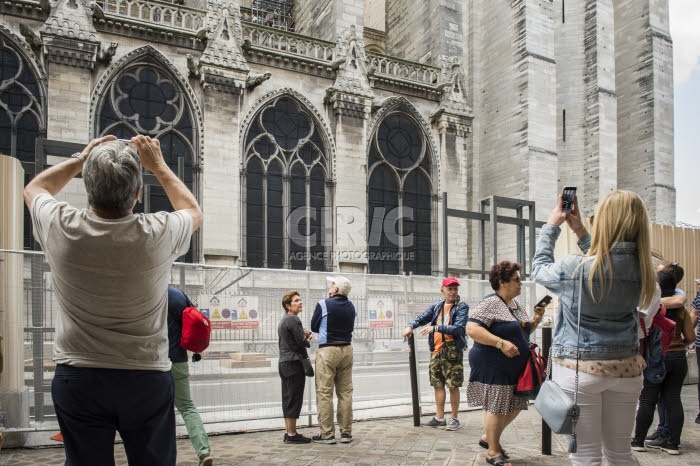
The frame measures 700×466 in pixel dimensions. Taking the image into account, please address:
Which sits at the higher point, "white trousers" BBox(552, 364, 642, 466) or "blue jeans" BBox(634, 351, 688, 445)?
"white trousers" BBox(552, 364, 642, 466)

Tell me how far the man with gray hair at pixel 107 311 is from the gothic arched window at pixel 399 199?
52.1 ft

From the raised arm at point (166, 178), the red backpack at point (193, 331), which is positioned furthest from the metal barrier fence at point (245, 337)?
the raised arm at point (166, 178)

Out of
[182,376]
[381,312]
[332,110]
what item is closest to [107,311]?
[182,376]

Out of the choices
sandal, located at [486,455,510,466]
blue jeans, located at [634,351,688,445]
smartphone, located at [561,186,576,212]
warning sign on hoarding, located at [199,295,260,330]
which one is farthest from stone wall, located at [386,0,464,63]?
smartphone, located at [561,186,576,212]

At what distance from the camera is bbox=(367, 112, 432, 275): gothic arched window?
18188mm

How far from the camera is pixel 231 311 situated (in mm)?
6633

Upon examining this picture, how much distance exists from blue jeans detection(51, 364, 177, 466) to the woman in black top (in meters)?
3.84

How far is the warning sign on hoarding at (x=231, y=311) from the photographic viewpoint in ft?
21.4

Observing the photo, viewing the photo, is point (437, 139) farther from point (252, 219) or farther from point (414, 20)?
point (252, 219)

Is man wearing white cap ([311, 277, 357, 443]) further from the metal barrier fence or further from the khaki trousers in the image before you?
the metal barrier fence

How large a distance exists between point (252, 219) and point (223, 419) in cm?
1024

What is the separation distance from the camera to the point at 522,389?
469 cm

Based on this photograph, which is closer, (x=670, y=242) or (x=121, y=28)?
(x=670, y=242)

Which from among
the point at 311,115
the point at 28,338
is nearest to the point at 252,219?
the point at 311,115
